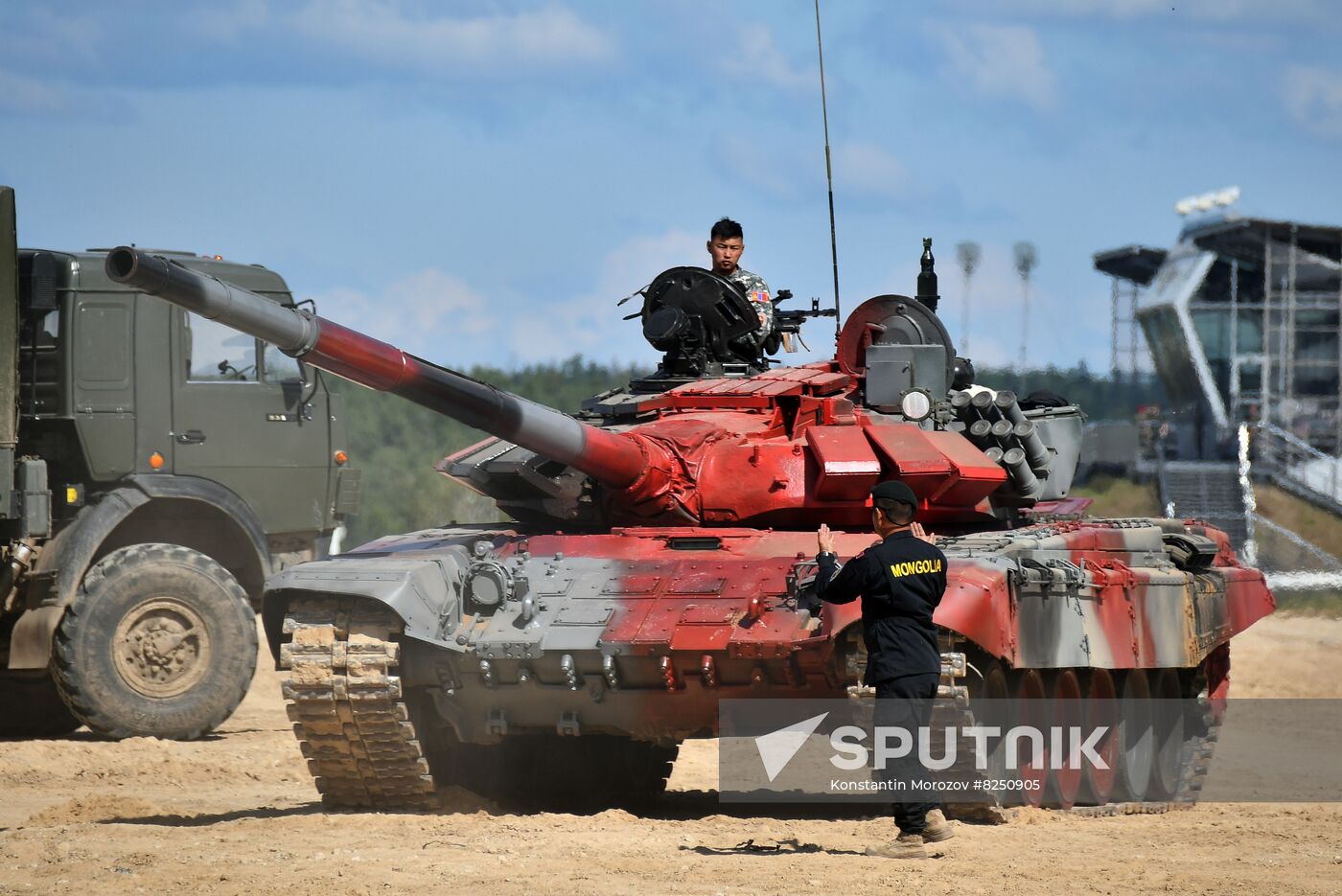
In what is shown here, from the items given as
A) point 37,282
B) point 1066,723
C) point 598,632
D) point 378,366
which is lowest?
point 1066,723

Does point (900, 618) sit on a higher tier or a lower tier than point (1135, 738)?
higher

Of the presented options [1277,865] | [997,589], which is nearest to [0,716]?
[997,589]

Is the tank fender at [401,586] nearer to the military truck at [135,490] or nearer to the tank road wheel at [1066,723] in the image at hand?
the tank road wheel at [1066,723]

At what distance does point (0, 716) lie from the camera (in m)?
19.4

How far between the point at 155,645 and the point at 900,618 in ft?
29.5

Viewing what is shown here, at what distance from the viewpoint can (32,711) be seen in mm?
19484

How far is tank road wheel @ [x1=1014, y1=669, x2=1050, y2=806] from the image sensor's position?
14023mm

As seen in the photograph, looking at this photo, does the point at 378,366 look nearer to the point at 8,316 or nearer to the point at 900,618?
the point at 900,618

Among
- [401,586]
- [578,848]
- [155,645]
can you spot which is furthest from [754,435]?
[155,645]

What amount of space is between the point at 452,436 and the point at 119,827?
48753mm

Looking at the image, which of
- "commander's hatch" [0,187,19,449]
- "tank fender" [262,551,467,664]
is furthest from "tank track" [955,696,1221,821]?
"commander's hatch" [0,187,19,449]

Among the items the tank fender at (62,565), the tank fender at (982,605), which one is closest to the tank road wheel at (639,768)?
the tank fender at (982,605)

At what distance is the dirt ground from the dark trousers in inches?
10.7

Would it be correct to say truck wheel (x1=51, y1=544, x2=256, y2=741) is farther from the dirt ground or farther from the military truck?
the dirt ground
